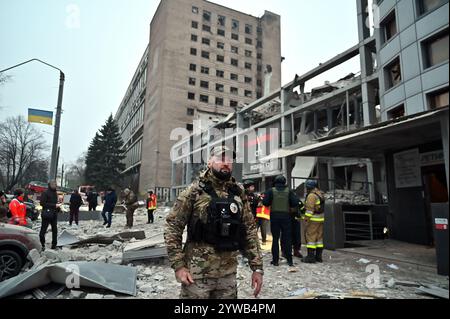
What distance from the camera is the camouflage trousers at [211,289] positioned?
2369mm

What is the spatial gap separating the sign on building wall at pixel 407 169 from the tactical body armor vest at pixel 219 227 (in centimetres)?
877

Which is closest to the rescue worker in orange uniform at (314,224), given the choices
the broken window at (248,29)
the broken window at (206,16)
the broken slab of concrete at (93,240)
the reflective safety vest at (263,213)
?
the reflective safety vest at (263,213)

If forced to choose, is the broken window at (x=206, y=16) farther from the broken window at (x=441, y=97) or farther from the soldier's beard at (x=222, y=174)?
the soldier's beard at (x=222, y=174)

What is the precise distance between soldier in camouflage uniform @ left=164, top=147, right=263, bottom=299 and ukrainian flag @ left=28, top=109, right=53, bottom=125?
36.3ft

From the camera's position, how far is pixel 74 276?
4148 mm

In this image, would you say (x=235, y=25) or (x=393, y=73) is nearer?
(x=393, y=73)

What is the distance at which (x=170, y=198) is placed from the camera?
1752 inches

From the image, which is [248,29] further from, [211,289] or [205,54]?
[211,289]

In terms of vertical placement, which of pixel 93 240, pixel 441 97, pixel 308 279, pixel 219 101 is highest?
pixel 219 101

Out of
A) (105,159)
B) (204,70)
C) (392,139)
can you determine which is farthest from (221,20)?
(392,139)

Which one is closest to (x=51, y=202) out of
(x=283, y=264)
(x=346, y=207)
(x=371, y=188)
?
(x=283, y=264)

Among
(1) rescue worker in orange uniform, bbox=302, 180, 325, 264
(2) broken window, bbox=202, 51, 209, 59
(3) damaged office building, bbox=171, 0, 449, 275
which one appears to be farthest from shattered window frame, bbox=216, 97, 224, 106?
(1) rescue worker in orange uniform, bbox=302, 180, 325, 264

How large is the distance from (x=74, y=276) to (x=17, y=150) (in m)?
46.6
